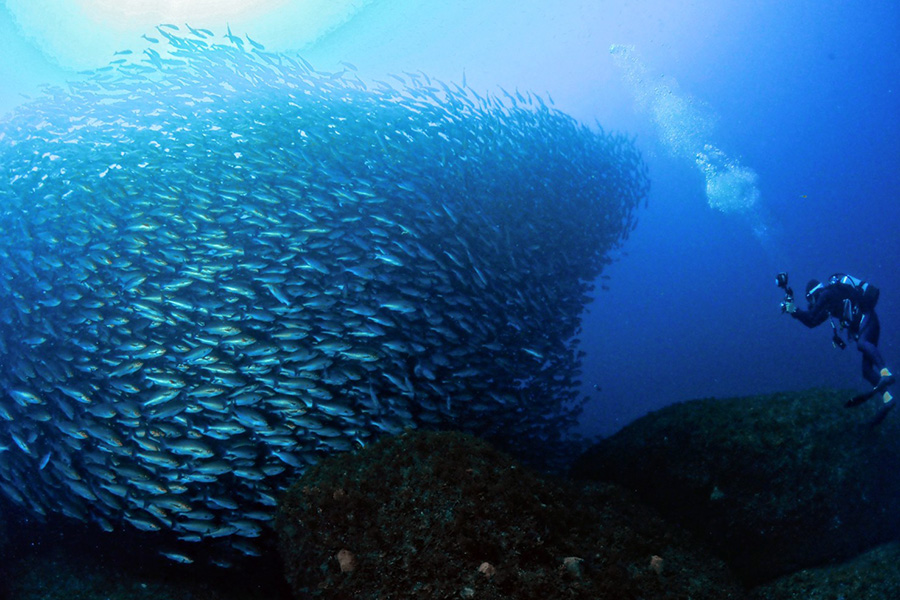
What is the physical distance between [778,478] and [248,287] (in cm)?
878

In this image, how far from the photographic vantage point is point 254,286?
737 cm

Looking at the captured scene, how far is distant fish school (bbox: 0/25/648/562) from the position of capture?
6078mm

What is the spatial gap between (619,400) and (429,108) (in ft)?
83.8

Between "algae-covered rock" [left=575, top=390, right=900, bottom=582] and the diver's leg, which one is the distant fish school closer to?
"algae-covered rock" [left=575, top=390, right=900, bottom=582]

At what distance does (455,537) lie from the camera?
389 cm

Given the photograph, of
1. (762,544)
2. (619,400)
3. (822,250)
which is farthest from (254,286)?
(822,250)

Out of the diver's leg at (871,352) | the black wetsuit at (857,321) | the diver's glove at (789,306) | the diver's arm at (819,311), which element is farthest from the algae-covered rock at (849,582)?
the diver's arm at (819,311)

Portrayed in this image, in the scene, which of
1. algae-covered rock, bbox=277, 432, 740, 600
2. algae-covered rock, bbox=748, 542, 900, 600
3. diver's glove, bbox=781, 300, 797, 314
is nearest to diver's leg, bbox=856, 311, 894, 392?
diver's glove, bbox=781, 300, 797, 314

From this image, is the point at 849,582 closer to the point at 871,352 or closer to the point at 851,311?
the point at 871,352

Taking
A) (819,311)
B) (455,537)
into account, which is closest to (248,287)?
(455,537)

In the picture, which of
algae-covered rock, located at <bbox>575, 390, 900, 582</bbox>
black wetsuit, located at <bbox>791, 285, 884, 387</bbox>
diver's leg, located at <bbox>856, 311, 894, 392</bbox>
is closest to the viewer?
algae-covered rock, located at <bbox>575, 390, 900, 582</bbox>

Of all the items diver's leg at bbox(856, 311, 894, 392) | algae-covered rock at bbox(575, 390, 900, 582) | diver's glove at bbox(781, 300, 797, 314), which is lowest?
algae-covered rock at bbox(575, 390, 900, 582)

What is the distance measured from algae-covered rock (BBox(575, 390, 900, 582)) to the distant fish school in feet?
8.39

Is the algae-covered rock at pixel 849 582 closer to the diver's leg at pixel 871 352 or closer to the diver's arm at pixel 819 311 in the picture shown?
the diver's leg at pixel 871 352
